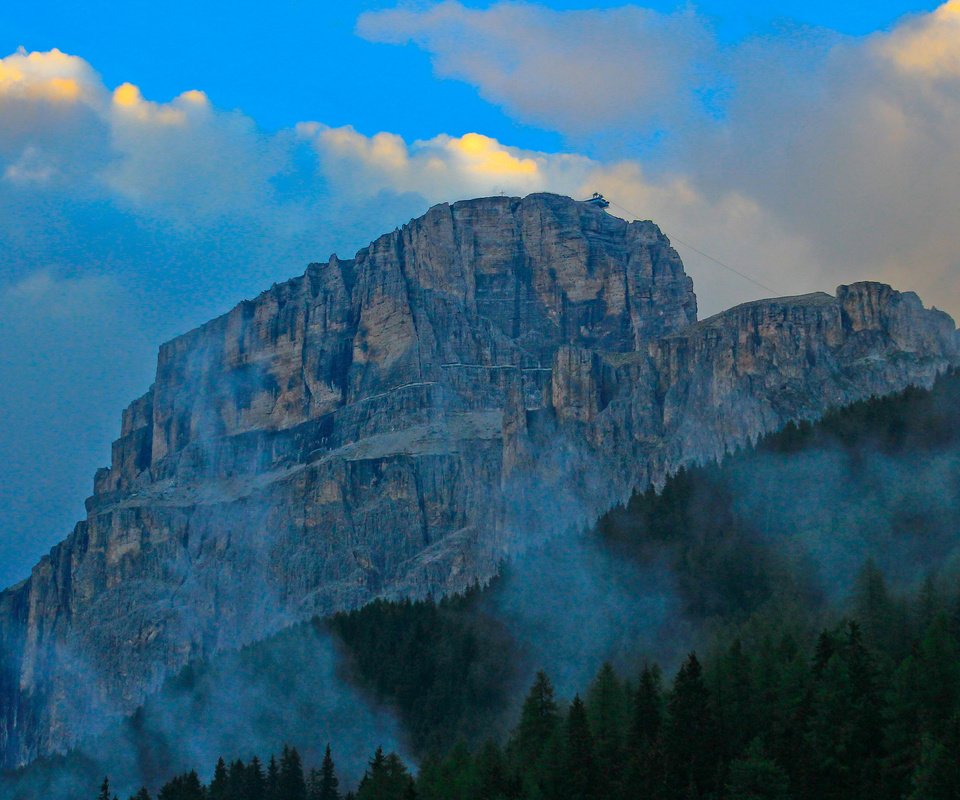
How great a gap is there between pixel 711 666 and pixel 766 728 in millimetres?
9765

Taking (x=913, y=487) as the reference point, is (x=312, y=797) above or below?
below

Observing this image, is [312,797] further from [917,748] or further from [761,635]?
[917,748]

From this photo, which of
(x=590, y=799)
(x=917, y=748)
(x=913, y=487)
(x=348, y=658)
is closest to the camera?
(x=917, y=748)

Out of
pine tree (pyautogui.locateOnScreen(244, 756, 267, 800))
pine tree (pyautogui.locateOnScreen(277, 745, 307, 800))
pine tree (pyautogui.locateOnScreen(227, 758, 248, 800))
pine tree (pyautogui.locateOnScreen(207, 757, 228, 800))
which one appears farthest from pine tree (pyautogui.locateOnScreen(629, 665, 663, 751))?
pine tree (pyautogui.locateOnScreen(207, 757, 228, 800))

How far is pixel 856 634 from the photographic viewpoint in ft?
399

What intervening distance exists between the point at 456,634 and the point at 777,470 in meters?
28.3

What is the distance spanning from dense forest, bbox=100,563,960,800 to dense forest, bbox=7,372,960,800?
151 millimetres

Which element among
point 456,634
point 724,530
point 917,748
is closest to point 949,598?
point 917,748

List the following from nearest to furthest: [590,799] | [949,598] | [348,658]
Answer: [590,799] < [949,598] < [348,658]

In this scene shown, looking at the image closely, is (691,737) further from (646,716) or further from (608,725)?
(608,725)

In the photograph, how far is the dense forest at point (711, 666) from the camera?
113312 millimetres

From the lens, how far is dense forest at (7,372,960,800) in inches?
4461

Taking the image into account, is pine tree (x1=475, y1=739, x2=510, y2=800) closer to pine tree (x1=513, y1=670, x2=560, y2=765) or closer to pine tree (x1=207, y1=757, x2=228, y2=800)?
pine tree (x1=513, y1=670, x2=560, y2=765)

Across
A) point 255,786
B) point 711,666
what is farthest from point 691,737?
point 255,786
